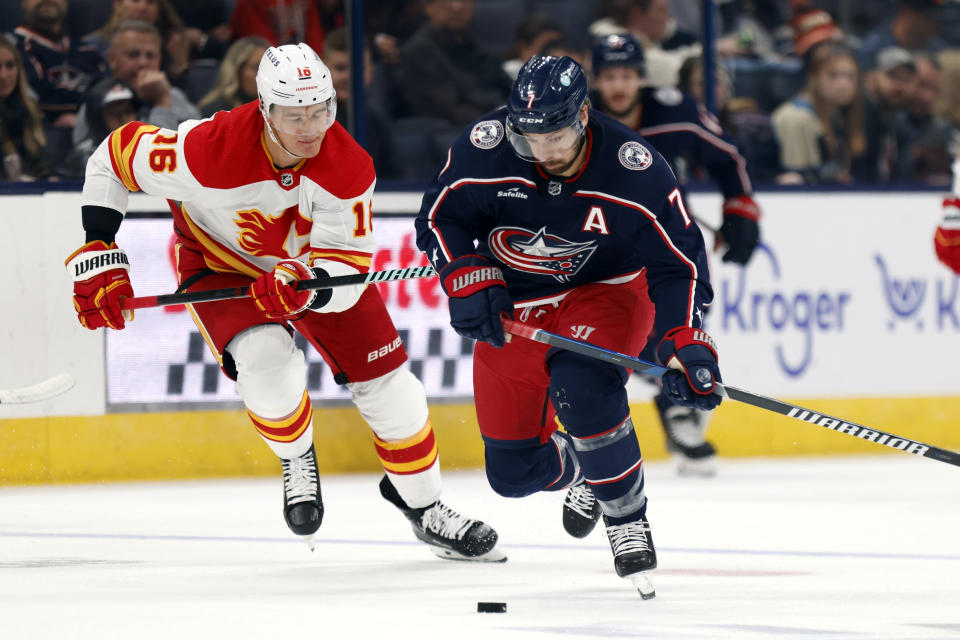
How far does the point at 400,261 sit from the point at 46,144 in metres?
1.40

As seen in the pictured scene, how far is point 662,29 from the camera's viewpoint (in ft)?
23.3

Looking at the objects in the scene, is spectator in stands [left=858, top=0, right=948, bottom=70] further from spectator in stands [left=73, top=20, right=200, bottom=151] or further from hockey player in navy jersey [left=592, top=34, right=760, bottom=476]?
spectator in stands [left=73, top=20, right=200, bottom=151]

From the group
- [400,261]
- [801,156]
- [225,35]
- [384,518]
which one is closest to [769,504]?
[384,518]

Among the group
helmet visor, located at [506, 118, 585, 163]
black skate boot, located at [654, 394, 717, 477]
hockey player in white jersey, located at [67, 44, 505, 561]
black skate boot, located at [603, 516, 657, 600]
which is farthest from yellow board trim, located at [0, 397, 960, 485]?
helmet visor, located at [506, 118, 585, 163]

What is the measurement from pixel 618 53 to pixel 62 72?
6.80ft

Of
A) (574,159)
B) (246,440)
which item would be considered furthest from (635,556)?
(246,440)

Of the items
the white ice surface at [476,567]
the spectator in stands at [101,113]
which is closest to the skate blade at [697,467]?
the white ice surface at [476,567]

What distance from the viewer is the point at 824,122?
24.5ft

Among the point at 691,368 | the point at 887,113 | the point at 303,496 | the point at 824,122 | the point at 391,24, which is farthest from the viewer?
the point at 887,113

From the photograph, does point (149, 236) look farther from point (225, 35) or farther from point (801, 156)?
point (801, 156)

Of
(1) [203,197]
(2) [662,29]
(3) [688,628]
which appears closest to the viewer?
(3) [688,628]

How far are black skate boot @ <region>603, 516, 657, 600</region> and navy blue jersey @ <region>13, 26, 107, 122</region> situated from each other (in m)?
3.34

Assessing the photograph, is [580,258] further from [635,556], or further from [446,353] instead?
[446,353]

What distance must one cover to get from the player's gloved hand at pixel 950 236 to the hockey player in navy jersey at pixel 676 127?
1018mm
